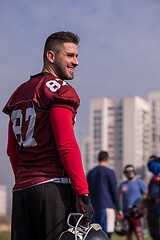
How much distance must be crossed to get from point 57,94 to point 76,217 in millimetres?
858

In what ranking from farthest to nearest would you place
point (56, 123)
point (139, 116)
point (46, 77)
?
point (139, 116), point (46, 77), point (56, 123)

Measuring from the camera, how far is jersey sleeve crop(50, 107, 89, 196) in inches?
136

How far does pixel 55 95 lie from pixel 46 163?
0.48 meters

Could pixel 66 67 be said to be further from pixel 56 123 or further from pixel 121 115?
pixel 121 115

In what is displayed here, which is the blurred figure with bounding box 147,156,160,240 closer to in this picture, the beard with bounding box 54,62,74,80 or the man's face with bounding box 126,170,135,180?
the man's face with bounding box 126,170,135,180

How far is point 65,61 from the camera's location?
385 centimetres

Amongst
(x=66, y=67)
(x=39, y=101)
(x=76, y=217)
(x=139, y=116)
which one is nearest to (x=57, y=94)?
(x=39, y=101)

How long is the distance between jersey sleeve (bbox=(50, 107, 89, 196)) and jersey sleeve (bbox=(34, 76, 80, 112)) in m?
0.05

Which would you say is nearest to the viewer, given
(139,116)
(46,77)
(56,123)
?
(56,123)

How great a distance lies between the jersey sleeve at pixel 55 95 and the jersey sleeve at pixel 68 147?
5 cm

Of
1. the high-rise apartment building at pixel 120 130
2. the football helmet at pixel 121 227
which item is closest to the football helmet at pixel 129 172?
the football helmet at pixel 121 227

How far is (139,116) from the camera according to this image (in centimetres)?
14188

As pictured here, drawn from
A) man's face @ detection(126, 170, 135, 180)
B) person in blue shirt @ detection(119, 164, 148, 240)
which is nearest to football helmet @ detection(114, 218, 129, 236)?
person in blue shirt @ detection(119, 164, 148, 240)

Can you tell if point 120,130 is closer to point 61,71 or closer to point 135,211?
point 135,211
